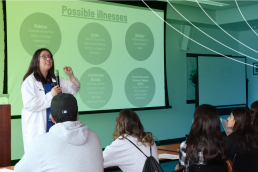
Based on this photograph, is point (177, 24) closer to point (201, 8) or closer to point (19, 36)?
point (201, 8)

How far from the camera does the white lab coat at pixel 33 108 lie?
2.43 meters

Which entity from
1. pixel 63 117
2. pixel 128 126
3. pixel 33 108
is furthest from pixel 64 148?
pixel 33 108

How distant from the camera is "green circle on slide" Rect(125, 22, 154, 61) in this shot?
205 inches

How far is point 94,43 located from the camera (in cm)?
480

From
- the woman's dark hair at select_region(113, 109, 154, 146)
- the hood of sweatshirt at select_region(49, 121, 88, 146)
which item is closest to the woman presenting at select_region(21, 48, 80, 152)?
the woman's dark hair at select_region(113, 109, 154, 146)

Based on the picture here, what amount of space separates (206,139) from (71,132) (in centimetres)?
103

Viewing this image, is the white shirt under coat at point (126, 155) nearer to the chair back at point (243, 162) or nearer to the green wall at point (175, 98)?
the chair back at point (243, 162)

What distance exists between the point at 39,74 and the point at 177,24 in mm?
4292

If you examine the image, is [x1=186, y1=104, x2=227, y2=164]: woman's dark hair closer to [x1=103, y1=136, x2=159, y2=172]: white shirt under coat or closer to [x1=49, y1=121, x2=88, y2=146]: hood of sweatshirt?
[x1=103, y1=136, x2=159, y2=172]: white shirt under coat

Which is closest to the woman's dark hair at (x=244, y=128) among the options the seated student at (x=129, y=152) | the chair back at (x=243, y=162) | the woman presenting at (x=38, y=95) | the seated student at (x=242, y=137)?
the seated student at (x=242, y=137)

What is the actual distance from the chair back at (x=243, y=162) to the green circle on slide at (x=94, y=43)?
312 centimetres

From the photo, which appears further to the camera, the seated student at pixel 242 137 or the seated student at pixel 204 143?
the seated student at pixel 242 137

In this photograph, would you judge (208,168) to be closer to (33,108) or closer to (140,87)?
(33,108)

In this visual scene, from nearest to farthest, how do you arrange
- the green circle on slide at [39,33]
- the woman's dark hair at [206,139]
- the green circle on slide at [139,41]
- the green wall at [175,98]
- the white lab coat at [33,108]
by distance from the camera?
the woman's dark hair at [206,139]
the white lab coat at [33,108]
the green circle on slide at [39,33]
the green circle on slide at [139,41]
the green wall at [175,98]
